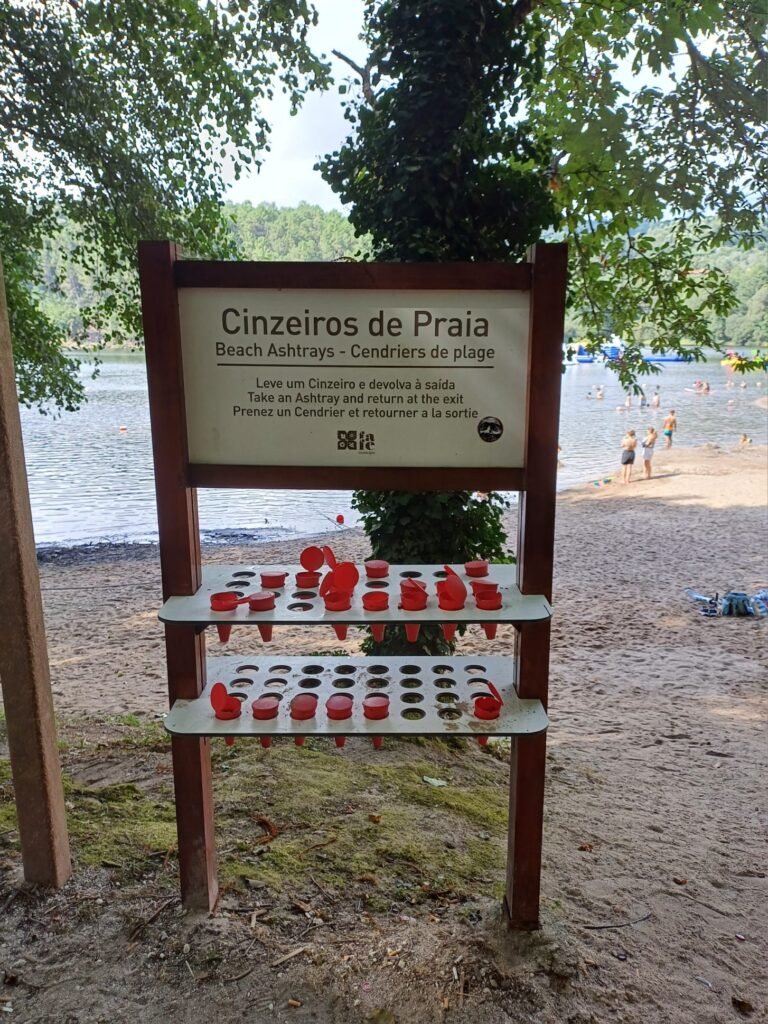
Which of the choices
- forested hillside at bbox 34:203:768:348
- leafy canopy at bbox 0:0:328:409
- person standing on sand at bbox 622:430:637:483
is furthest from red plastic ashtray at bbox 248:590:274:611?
person standing on sand at bbox 622:430:637:483

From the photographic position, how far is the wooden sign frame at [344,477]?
2189 mm

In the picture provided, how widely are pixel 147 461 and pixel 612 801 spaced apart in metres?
20.9

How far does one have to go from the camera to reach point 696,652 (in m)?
7.60

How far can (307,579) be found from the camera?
Answer: 2.41 m

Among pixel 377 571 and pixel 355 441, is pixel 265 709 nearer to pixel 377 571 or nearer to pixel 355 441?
pixel 377 571

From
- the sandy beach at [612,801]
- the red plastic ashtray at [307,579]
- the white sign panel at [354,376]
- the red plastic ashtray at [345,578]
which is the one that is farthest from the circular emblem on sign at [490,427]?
the sandy beach at [612,801]

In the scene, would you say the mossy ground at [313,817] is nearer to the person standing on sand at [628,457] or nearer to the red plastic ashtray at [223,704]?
the red plastic ashtray at [223,704]

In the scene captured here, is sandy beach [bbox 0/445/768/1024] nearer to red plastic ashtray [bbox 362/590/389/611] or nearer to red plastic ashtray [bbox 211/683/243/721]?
red plastic ashtray [bbox 211/683/243/721]

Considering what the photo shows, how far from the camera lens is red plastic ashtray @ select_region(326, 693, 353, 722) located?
225 cm

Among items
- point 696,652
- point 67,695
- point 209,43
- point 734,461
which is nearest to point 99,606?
point 67,695

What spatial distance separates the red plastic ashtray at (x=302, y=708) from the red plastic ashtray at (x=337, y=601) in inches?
12.8

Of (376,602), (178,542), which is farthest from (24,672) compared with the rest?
(376,602)

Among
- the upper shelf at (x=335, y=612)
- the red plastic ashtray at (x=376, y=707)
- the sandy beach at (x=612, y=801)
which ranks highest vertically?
the upper shelf at (x=335, y=612)

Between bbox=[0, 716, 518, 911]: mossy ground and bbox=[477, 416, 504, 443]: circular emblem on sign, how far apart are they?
1.81m
